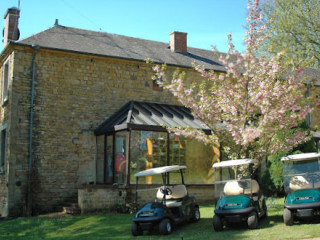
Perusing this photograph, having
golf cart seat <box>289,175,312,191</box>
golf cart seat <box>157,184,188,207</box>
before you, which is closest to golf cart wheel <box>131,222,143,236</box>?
golf cart seat <box>157,184,188,207</box>

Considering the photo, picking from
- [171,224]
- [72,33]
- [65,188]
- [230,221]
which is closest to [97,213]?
[65,188]

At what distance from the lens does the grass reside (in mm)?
9227

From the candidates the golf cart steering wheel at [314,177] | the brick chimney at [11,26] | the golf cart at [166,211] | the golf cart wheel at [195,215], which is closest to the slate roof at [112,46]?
the brick chimney at [11,26]

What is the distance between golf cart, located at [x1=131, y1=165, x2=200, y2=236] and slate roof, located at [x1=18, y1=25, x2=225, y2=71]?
20.2 ft

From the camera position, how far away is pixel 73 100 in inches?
660

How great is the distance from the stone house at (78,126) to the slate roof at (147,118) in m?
0.05

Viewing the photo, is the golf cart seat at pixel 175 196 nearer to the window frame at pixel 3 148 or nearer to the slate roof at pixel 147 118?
the slate roof at pixel 147 118

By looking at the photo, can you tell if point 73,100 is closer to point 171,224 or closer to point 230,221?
point 171,224

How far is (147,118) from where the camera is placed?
16344mm

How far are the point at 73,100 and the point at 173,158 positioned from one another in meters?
4.59

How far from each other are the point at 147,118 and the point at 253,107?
17.5 ft


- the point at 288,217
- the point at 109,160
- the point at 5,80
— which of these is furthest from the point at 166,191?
the point at 5,80

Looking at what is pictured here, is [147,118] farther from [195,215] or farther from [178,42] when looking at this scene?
[178,42]

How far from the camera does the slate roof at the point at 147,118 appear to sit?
15.7 m
